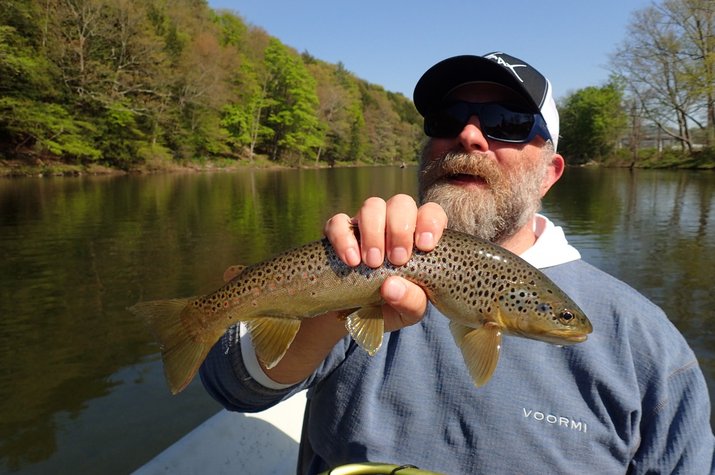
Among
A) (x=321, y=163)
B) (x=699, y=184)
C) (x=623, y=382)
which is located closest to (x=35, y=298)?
(x=623, y=382)

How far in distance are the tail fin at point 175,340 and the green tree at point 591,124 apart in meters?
85.4

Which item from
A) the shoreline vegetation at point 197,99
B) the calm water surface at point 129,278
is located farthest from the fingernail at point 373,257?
the shoreline vegetation at point 197,99

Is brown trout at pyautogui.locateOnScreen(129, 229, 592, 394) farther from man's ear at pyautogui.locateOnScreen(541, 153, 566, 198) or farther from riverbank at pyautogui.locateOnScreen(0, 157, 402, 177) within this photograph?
riverbank at pyautogui.locateOnScreen(0, 157, 402, 177)

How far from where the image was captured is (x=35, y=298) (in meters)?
11.1

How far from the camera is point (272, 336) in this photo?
243 centimetres

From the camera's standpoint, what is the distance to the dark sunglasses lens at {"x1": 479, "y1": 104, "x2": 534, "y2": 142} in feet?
A: 10.6

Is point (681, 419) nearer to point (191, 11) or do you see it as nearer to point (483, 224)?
point (483, 224)

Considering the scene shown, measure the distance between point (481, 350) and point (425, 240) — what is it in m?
0.56

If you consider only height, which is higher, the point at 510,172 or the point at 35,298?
the point at 510,172

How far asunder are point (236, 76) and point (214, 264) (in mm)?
61453

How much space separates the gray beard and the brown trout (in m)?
0.62

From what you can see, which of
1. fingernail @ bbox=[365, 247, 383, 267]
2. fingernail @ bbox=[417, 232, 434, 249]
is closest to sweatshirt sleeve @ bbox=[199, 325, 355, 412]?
fingernail @ bbox=[365, 247, 383, 267]

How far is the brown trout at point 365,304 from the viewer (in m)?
2.30

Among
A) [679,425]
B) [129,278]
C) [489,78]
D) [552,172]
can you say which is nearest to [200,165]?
[129,278]
